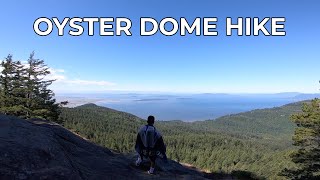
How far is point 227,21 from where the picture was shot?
31.3 metres

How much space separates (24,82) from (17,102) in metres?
2.68

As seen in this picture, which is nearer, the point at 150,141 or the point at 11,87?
the point at 150,141

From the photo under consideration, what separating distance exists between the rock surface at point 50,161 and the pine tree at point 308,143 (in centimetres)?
1640

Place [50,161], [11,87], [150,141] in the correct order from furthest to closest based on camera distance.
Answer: [11,87] < [150,141] < [50,161]

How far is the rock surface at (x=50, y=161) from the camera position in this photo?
823 cm

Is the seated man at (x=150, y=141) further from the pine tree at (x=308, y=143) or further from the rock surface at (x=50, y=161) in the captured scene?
the pine tree at (x=308, y=143)

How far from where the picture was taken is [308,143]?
2645 centimetres

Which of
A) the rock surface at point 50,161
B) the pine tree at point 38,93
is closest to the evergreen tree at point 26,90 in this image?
the pine tree at point 38,93

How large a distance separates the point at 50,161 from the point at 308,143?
24078 millimetres

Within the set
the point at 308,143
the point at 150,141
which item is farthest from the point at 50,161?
the point at 308,143

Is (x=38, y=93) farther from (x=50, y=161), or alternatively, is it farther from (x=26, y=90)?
(x=50, y=161)

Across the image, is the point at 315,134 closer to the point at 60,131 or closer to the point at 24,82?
the point at 60,131

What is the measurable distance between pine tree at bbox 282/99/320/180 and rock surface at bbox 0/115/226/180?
16.4 m

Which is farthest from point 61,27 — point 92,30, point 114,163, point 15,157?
point 15,157
